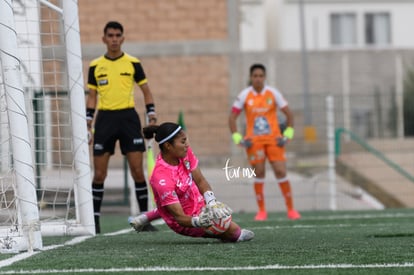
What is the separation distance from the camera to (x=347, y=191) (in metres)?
21.1

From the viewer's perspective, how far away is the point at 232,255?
7.63 metres

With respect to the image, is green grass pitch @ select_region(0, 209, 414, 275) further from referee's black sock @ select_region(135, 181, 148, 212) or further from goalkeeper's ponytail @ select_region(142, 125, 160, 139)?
referee's black sock @ select_region(135, 181, 148, 212)

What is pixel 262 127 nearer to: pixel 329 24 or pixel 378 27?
pixel 329 24

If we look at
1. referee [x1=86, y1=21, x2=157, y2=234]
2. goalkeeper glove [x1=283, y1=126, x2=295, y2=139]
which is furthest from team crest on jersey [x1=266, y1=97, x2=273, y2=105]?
referee [x1=86, y1=21, x2=157, y2=234]

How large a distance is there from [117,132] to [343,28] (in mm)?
48025

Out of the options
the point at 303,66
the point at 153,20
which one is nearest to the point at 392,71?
the point at 303,66

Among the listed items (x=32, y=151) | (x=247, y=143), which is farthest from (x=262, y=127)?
(x=32, y=151)

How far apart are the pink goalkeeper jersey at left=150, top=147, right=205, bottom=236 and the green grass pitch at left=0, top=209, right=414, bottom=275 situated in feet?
0.78

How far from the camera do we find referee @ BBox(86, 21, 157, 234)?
11.6 metres

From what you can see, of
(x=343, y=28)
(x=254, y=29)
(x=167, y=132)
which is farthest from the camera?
(x=343, y=28)

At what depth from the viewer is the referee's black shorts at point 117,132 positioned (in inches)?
456

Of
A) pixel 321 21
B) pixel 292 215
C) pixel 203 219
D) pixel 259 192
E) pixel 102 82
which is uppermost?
pixel 321 21

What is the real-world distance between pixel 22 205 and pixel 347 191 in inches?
519

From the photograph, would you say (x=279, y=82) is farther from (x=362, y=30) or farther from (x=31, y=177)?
(x=31, y=177)
